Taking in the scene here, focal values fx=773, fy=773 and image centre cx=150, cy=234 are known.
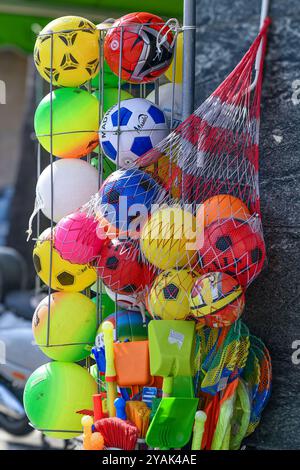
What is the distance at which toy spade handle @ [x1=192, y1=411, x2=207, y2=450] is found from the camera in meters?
2.18

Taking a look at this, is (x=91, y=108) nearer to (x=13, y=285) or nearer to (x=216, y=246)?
(x=216, y=246)

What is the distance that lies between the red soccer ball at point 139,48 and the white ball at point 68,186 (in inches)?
13.3

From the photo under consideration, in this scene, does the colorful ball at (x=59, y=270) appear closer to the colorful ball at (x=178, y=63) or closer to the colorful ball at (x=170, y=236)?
the colorful ball at (x=170, y=236)

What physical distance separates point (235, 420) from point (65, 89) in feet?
3.93

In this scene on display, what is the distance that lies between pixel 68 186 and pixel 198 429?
0.89m

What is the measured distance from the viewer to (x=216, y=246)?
7.23 feet

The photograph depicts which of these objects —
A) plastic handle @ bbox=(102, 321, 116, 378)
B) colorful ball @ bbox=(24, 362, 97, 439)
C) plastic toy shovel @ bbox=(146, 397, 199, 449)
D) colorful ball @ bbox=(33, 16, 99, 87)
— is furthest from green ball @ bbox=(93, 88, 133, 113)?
plastic toy shovel @ bbox=(146, 397, 199, 449)

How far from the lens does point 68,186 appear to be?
2.55m

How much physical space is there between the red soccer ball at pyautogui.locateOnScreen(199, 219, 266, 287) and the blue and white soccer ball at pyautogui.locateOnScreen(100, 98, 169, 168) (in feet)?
1.29

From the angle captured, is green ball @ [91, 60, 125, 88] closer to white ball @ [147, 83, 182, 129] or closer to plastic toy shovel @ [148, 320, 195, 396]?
white ball @ [147, 83, 182, 129]

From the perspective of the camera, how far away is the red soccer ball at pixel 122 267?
2330 millimetres

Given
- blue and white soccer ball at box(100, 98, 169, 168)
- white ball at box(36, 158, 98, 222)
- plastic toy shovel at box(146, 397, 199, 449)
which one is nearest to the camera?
plastic toy shovel at box(146, 397, 199, 449)

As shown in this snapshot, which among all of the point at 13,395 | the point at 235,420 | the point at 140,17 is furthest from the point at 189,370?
the point at 13,395

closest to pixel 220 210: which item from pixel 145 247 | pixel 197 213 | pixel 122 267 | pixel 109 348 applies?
pixel 197 213
